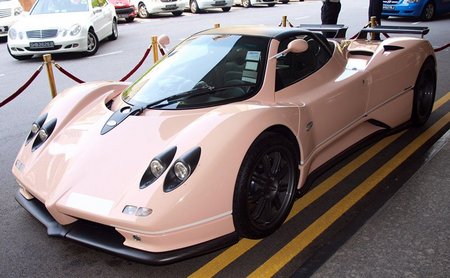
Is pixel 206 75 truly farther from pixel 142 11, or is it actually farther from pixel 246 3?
pixel 246 3

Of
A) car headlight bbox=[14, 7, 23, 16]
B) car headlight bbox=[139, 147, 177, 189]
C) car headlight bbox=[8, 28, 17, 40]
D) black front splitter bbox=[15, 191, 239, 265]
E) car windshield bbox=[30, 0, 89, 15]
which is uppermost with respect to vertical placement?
car windshield bbox=[30, 0, 89, 15]

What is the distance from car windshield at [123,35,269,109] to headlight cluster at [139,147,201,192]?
0.66 m

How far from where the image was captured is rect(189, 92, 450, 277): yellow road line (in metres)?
2.84

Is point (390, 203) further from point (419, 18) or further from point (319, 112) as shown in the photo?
point (419, 18)

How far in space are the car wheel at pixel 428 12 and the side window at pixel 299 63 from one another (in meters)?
12.7

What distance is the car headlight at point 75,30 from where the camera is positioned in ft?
32.9

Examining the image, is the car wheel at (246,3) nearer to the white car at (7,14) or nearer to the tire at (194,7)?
the tire at (194,7)

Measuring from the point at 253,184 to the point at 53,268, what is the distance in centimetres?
135

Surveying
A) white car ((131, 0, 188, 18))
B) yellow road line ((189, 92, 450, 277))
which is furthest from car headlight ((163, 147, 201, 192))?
white car ((131, 0, 188, 18))

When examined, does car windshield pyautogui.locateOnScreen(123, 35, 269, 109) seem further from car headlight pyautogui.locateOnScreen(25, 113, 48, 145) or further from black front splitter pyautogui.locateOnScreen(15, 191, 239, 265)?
black front splitter pyautogui.locateOnScreen(15, 191, 239, 265)

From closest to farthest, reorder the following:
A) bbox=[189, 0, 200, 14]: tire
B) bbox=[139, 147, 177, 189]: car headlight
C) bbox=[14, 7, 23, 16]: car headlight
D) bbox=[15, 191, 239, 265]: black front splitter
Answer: bbox=[15, 191, 239, 265]: black front splitter
bbox=[139, 147, 177, 189]: car headlight
bbox=[14, 7, 23, 16]: car headlight
bbox=[189, 0, 200, 14]: tire

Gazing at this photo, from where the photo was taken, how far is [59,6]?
10.7 meters

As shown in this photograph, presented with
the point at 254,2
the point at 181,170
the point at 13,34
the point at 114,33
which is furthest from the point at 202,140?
the point at 254,2

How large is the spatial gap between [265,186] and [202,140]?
560 mm
